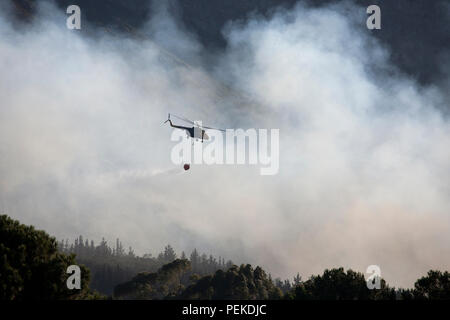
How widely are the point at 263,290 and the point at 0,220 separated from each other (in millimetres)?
113829

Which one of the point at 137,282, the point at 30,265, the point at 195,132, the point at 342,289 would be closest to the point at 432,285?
the point at 342,289

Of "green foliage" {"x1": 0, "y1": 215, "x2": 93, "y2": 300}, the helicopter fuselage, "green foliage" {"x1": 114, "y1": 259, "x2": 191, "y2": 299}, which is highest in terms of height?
the helicopter fuselage

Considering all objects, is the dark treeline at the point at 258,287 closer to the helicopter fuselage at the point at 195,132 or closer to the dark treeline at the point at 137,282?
the dark treeline at the point at 137,282

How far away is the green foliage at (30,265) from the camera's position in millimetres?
60125

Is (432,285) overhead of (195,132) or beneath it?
beneath

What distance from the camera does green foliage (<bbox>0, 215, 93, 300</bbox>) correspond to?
197ft

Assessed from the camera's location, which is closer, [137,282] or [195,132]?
[195,132]

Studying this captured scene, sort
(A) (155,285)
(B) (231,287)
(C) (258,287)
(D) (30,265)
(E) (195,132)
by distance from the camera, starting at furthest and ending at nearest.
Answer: (A) (155,285)
(C) (258,287)
(B) (231,287)
(E) (195,132)
(D) (30,265)

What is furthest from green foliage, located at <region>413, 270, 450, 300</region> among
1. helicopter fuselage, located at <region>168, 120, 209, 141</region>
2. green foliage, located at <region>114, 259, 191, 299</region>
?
green foliage, located at <region>114, 259, 191, 299</region>

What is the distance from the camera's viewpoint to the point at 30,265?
65625 millimetres

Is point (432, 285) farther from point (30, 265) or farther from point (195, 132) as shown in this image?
point (30, 265)

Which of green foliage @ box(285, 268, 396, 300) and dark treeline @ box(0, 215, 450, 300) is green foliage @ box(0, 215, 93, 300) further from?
green foliage @ box(285, 268, 396, 300)
